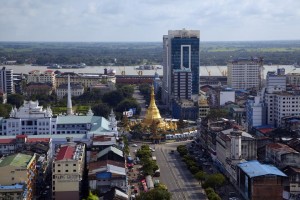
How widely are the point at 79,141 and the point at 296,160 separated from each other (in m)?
9.64

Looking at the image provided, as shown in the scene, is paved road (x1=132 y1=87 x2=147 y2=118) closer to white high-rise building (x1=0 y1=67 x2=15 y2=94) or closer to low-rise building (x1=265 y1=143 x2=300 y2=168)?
white high-rise building (x1=0 y1=67 x2=15 y2=94)

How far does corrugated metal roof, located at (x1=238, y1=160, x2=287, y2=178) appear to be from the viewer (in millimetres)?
19250

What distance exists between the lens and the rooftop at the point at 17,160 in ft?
62.4

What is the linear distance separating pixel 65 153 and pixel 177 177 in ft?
17.0

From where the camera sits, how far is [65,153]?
20.5m

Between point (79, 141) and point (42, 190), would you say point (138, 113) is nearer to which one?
point (79, 141)

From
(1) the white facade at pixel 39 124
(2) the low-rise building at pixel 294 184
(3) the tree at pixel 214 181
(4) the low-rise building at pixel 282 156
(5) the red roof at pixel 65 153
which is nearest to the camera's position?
(2) the low-rise building at pixel 294 184

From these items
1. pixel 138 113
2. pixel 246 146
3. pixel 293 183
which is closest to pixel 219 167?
pixel 246 146

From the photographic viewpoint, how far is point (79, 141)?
81.4ft

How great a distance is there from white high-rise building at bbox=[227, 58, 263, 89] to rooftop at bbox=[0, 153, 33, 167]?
34.1m

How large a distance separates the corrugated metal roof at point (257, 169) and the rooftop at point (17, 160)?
8.02 meters

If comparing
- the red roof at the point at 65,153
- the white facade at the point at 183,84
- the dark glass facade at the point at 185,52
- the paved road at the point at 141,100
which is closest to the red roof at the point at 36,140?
the red roof at the point at 65,153

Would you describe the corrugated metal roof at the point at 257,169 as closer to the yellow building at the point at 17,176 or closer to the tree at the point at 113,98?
the yellow building at the point at 17,176

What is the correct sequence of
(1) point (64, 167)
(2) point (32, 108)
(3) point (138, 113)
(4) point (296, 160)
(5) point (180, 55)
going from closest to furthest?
1. (1) point (64, 167)
2. (4) point (296, 160)
3. (2) point (32, 108)
4. (3) point (138, 113)
5. (5) point (180, 55)
